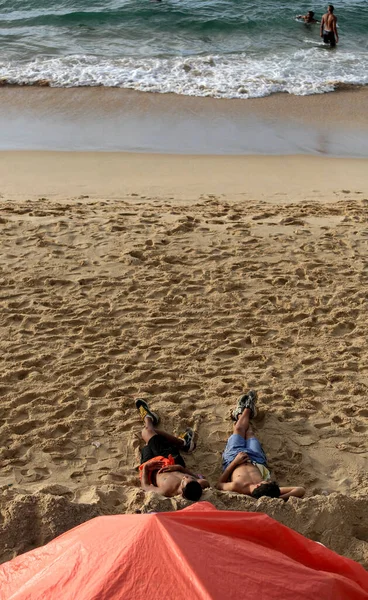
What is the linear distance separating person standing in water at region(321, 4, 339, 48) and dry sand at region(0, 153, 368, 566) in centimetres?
901

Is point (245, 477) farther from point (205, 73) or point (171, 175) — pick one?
point (205, 73)

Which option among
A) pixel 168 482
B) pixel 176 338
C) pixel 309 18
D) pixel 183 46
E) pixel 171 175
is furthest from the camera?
pixel 309 18

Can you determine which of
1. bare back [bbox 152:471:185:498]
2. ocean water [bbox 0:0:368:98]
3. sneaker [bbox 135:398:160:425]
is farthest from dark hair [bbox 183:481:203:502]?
ocean water [bbox 0:0:368:98]

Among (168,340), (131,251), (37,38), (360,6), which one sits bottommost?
(168,340)

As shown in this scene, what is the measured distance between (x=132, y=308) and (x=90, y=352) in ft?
2.43

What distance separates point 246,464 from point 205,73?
11.2m

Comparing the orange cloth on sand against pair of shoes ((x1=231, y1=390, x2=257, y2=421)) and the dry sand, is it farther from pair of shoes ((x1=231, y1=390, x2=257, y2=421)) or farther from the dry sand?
pair of shoes ((x1=231, y1=390, x2=257, y2=421))

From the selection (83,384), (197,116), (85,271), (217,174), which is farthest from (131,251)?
(197,116)

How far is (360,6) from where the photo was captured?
64.7ft

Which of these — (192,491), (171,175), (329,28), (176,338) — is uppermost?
(329,28)

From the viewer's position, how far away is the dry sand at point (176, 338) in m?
4.38

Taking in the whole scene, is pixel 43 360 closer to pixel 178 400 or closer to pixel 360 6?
pixel 178 400

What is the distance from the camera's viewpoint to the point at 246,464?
4.48m

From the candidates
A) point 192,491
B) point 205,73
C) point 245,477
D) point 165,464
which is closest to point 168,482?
point 165,464
